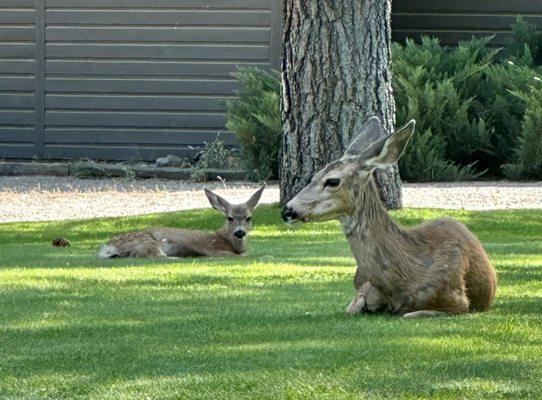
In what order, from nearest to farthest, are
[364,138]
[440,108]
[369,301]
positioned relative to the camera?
[369,301], [364,138], [440,108]

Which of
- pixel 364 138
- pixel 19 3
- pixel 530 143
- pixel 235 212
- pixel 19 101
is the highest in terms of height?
pixel 364 138

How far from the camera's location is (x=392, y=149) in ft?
28.7

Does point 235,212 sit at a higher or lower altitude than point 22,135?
higher

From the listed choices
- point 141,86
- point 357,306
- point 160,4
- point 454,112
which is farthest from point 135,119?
point 357,306

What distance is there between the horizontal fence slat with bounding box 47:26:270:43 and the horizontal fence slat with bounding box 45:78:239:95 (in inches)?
26.2

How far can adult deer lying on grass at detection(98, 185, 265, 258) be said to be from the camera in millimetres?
13523

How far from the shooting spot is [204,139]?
24.6m

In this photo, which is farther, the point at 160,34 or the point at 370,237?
the point at 160,34

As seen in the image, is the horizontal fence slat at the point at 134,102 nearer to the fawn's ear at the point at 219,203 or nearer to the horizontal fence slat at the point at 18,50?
the horizontal fence slat at the point at 18,50

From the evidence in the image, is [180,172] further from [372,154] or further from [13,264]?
[372,154]

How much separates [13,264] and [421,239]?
4.91 m

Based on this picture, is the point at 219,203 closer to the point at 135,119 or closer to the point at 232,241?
the point at 232,241

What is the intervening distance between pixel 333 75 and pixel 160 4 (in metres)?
8.62

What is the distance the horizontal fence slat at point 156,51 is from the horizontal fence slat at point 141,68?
0.10 metres
